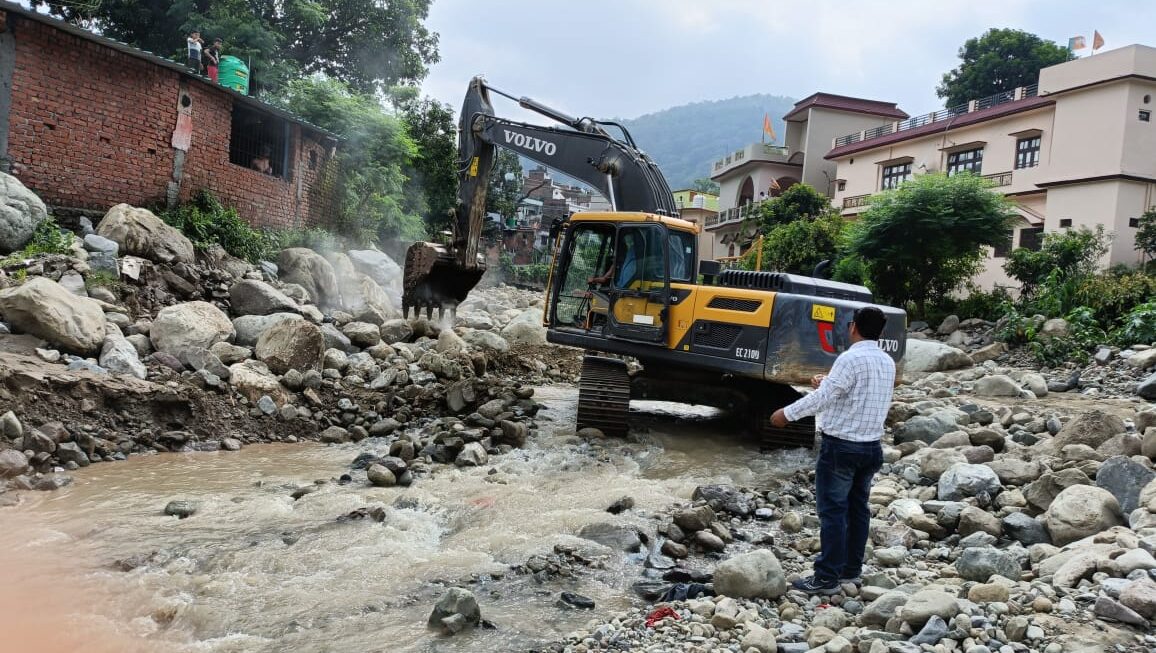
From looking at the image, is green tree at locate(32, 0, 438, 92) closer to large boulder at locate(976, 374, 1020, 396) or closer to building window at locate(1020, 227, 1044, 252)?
large boulder at locate(976, 374, 1020, 396)

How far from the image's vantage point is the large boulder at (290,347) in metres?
8.73

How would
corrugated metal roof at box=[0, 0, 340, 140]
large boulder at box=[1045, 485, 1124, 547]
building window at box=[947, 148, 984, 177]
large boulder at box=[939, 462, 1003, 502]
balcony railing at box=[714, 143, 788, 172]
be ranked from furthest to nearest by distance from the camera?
balcony railing at box=[714, 143, 788, 172]
building window at box=[947, 148, 984, 177]
corrugated metal roof at box=[0, 0, 340, 140]
large boulder at box=[939, 462, 1003, 502]
large boulder at box=[1045, 485, 1124, 547]

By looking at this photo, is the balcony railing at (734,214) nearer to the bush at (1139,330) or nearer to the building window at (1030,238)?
the building window at (1030,238)

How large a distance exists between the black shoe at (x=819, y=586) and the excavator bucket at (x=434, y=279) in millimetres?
7302

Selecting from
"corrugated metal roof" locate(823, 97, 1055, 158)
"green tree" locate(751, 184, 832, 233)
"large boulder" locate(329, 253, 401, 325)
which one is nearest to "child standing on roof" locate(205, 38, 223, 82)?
"large boulder" locate(329, 253, 401, 325)

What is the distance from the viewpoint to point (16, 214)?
380 inches

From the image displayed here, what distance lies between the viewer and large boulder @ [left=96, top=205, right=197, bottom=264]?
10.5 metres

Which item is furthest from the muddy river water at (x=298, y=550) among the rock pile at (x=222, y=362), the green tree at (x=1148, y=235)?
the green tree at (x=1148, y=235)

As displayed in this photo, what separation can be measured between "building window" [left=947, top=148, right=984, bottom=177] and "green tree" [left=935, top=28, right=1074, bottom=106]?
1180cm

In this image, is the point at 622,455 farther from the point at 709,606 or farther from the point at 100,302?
the point at 100,302

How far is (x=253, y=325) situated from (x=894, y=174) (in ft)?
91.8

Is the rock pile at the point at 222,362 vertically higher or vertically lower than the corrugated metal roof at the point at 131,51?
lower

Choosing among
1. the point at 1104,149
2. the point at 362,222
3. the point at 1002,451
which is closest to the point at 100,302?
the point at 1002,451

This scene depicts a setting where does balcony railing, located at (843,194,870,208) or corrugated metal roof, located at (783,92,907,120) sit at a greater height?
corrugated metal roof, located at (783,92,907,120)
